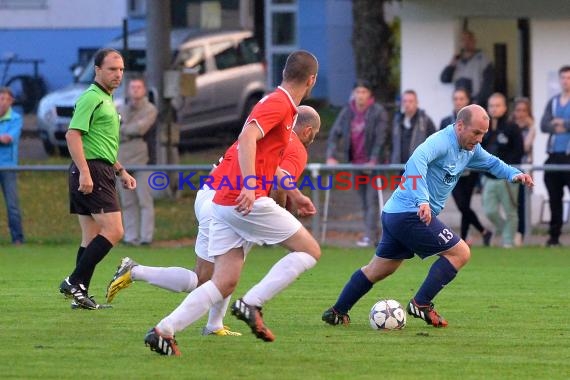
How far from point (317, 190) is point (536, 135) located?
11.9 feet

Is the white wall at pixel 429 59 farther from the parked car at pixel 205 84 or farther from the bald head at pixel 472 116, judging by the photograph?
the bald head at pixel 472 116

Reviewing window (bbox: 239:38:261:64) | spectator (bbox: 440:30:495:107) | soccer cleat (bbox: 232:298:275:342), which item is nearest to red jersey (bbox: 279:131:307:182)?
soccer cleat (bbox: 232:298:275:342)

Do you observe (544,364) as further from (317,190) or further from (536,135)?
(536,135)

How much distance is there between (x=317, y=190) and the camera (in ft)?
56.8

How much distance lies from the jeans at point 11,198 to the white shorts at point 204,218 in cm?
824

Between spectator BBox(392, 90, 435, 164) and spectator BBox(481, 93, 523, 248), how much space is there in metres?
0.75

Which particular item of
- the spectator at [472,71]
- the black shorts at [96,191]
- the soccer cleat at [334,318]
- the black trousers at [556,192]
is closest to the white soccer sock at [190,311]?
the soccer cleat at [334,318]

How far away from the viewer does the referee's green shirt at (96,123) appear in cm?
1062

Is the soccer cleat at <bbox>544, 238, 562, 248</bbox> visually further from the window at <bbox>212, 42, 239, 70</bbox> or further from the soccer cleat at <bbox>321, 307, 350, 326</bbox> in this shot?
the window at <bbox>212, 42, 239, 70</bbox>

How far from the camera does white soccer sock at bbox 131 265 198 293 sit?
9234 millimetres

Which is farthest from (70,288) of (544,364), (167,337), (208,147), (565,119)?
(208,147)

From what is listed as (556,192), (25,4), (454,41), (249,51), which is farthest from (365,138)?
(25,4)

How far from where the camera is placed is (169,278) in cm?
925

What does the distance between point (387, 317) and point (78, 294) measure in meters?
2.56
